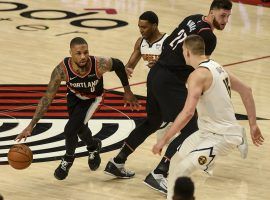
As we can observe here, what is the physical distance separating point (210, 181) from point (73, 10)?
34.3ft

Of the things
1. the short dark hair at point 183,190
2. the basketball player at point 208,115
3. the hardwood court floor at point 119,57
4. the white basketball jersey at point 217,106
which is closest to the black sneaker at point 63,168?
the hardwood court floor at point 119,57

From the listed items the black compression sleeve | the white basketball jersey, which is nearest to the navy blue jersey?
the black compression sleeve

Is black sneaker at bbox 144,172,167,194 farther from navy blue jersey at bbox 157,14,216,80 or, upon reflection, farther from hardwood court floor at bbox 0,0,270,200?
navy blue jersey at bbox 157,14,216,80

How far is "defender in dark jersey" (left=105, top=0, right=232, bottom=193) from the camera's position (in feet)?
29.5

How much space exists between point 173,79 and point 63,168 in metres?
1.56

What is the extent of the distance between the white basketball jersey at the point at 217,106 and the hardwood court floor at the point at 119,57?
52.4 inches

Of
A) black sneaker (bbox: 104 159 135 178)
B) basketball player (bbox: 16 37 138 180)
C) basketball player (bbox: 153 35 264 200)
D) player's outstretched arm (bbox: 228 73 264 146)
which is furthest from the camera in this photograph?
black sneaker (bbox: 104 159 135 178)

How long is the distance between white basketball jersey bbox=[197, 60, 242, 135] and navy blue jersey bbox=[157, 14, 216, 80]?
1010 mm

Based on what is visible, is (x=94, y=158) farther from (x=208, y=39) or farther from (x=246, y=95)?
(x=246, y=95)

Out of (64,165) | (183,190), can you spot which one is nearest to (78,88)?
(64,165)

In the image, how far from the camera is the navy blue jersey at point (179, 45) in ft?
29.7

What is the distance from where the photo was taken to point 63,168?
9.61 meters

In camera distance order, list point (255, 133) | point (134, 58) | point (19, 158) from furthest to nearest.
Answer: point (134, 58)
point (19, 158)
point (255, 133)

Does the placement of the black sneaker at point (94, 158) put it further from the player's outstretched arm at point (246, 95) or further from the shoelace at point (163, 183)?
the player's outstretched arm at point (246, 95)
